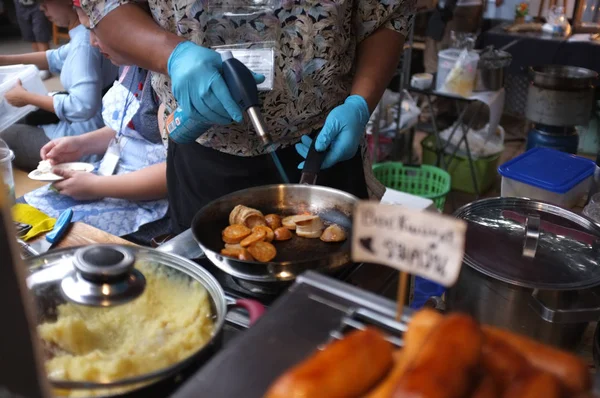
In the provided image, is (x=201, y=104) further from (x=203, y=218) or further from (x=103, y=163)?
(x=103, y=163)

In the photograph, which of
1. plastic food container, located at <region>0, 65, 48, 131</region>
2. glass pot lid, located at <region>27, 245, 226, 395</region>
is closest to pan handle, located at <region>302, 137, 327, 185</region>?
glass pot lid, located at <region>27, 245, 226, 395</region>

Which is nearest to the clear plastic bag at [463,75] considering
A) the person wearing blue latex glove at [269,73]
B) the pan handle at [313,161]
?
the person wearing blue latex glove at [269,73]

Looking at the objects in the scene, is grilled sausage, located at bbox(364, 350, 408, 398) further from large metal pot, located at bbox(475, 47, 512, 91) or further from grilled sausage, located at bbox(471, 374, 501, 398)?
large metal pot, located at bbox(475, 47, 512, 91)

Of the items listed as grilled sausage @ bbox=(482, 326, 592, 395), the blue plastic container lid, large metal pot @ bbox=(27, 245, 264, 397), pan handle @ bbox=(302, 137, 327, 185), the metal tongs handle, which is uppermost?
the metal tongs handle

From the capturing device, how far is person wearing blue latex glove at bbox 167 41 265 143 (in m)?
1.46

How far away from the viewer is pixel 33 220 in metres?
1.79

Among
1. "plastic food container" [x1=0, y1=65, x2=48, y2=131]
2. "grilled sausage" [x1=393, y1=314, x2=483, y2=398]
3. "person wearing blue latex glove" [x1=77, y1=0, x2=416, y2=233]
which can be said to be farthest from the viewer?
"plastic food container" [x1=0, y1=65, x2=48, y2=131]

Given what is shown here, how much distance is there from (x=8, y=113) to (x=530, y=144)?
3766 millimetres

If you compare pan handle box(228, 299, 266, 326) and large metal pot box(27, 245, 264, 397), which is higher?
large metal pot box(27, 245, 264, 397)

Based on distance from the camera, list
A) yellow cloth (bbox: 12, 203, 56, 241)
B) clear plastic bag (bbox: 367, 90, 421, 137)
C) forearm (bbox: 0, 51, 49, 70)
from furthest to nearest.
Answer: clear plastic bag (bbox: 367, 90, 421, 137) → forearm (bbox: 0, 51, 49, 70) → yellow cloth (bbox: 12, 203, 56, 241)

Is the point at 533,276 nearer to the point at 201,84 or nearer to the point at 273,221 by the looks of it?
the point at 273,221

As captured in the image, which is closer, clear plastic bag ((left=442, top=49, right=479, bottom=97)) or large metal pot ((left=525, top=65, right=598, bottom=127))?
large metal pot ((left=525, top=65, right=598, bottom=127))

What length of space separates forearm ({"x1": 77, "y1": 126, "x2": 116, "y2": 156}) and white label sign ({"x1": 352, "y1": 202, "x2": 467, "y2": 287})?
2.81 m

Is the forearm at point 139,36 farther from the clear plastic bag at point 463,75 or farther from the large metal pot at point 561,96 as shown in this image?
the large metal pot at point 561,96
